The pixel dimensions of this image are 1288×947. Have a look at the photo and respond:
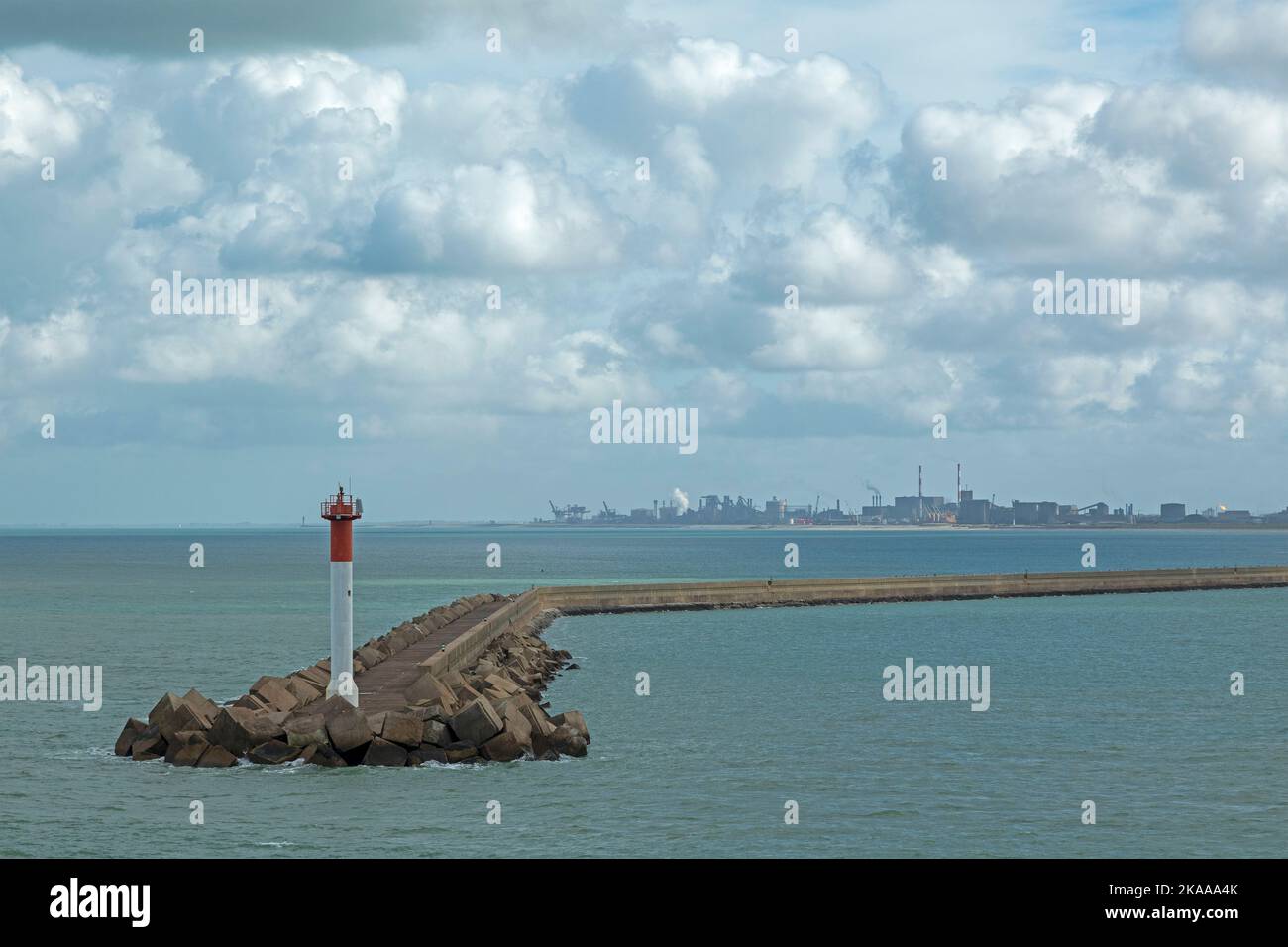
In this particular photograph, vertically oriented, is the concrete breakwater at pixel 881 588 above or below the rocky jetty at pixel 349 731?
above

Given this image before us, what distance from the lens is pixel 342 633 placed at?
23531mm

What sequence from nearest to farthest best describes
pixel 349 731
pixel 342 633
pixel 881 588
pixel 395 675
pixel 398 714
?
pixel 349 731 → pixel 398 714 → pixel 342 633 → pixel 395 675 → pixel 881 588

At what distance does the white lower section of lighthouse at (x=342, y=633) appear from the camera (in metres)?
23.4

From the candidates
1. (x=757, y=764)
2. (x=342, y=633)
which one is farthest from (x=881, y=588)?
(x=342, y=633)

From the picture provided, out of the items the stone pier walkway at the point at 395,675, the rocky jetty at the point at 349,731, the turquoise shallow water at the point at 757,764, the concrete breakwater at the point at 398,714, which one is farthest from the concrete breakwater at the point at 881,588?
the rocky jetty at the point at 349,731

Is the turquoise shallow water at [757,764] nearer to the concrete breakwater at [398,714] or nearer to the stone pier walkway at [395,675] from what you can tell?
the concrete breakwater at [398,714]

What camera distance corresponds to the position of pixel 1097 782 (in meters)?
21.4

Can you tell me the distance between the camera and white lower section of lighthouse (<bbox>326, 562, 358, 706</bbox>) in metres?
23.4

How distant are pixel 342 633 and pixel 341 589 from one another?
27.2 inches

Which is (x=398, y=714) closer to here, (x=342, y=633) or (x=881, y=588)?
(x=342, y=633)

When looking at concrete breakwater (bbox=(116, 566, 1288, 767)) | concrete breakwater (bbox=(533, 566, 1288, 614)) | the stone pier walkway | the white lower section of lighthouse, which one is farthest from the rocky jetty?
concrete breakwater (bbox=(533, 566, 1288, 614))
